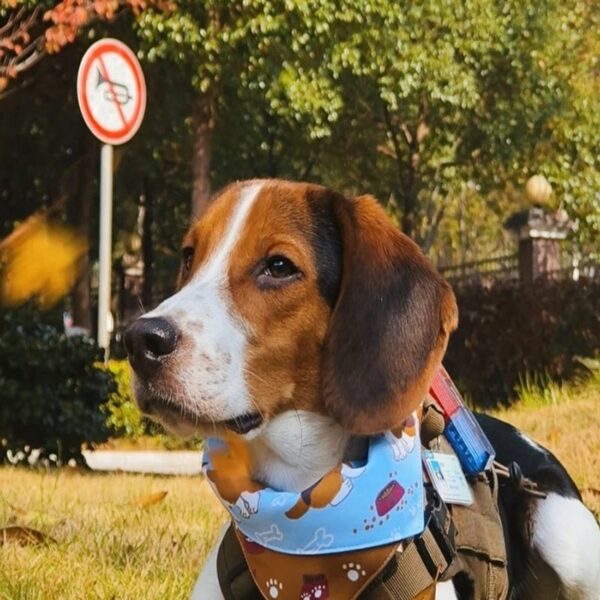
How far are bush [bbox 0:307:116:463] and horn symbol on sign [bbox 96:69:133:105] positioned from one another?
206cm

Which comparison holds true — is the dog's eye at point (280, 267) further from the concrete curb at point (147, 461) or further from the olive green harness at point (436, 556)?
the concrete curb at point (147, 461)

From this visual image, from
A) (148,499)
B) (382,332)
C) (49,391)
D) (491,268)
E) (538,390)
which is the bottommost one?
(491,268)

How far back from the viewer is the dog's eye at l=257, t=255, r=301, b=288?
8.42 feet

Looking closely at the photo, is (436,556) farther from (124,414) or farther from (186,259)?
(124,414)

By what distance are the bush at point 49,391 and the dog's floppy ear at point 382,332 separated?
632cm

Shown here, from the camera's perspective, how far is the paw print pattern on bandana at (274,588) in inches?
100

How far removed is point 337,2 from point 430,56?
11.5 feet

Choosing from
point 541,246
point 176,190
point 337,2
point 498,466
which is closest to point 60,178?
point 176,190

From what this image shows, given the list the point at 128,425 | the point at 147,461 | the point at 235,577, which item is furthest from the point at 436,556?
the point at 128,425

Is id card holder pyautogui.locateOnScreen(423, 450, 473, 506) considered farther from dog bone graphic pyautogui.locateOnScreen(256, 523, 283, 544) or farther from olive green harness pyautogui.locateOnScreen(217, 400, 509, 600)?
dog bone graphic pyautogui.locateOnScreen(256, 523, 283, 544)

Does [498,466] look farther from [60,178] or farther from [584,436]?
[60,178]

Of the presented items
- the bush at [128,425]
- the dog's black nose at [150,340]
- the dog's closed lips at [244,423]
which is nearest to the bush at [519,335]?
the bush at [128,425]

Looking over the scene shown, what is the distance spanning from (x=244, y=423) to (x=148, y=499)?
3196 millimetres

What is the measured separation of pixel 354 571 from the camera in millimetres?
2477
